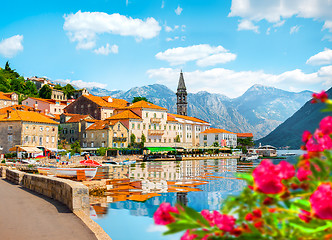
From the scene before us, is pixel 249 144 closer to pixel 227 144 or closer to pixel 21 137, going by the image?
pixel 227 144

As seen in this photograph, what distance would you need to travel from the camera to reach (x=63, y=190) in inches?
479

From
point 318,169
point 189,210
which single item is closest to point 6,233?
point 189,210

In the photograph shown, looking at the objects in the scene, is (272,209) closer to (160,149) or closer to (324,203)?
(324,203)

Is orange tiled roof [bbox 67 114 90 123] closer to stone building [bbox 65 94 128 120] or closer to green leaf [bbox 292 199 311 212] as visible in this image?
stone building [bbox 65 94 128 120]

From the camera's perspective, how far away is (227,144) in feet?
390

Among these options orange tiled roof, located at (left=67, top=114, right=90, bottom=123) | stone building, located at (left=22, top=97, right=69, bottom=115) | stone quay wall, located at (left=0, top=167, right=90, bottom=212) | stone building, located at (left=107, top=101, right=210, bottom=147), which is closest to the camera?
stone quay wall, located at (left=0, top=167, right=90, bottom=212)

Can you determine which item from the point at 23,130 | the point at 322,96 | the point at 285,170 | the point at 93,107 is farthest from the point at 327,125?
the point at 93,107

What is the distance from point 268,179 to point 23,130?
68.0 m

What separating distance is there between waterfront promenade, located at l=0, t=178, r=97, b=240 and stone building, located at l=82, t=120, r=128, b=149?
203 feet

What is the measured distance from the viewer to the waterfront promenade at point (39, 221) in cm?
805

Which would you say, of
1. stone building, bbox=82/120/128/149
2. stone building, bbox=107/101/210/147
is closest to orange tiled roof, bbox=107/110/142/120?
stone building, bbox=107/101/210/147

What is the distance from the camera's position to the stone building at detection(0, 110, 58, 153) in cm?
6328

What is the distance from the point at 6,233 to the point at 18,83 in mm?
122884

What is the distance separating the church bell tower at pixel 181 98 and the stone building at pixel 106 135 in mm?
55031
